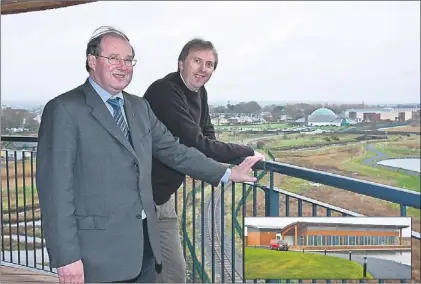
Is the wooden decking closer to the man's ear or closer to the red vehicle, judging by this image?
the red vehicle

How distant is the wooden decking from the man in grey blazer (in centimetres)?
97

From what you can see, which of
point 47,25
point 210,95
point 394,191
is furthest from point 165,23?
point 394,191

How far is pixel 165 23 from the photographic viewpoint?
2.25 m

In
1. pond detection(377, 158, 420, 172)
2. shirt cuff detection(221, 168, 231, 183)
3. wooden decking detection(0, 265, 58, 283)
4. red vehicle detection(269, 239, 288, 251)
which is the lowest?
wooden decking detection(0, 265, 58, 283)

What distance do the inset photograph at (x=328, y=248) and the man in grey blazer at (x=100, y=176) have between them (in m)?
0.52

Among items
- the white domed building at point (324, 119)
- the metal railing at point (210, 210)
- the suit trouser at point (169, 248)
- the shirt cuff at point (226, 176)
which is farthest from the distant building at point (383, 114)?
A: the suit trouser at point (169, 248)

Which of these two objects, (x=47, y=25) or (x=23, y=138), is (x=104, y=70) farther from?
(x=23, y=138)

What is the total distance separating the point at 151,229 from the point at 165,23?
0.90 m

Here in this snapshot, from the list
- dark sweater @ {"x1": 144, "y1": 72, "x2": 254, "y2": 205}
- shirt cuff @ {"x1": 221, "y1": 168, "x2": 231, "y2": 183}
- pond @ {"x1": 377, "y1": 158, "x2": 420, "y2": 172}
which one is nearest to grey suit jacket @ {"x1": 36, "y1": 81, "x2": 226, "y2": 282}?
dark sweater @ {"x1": 144, "y1": 72, "x2": 254, "y2": 205}

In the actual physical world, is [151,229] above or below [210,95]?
below

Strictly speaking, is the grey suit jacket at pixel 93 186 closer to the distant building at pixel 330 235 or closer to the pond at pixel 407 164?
the distant building at pixel 330 235

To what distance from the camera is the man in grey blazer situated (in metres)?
1.61

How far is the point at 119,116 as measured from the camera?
1.80 metres

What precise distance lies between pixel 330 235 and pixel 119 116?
99 cm
